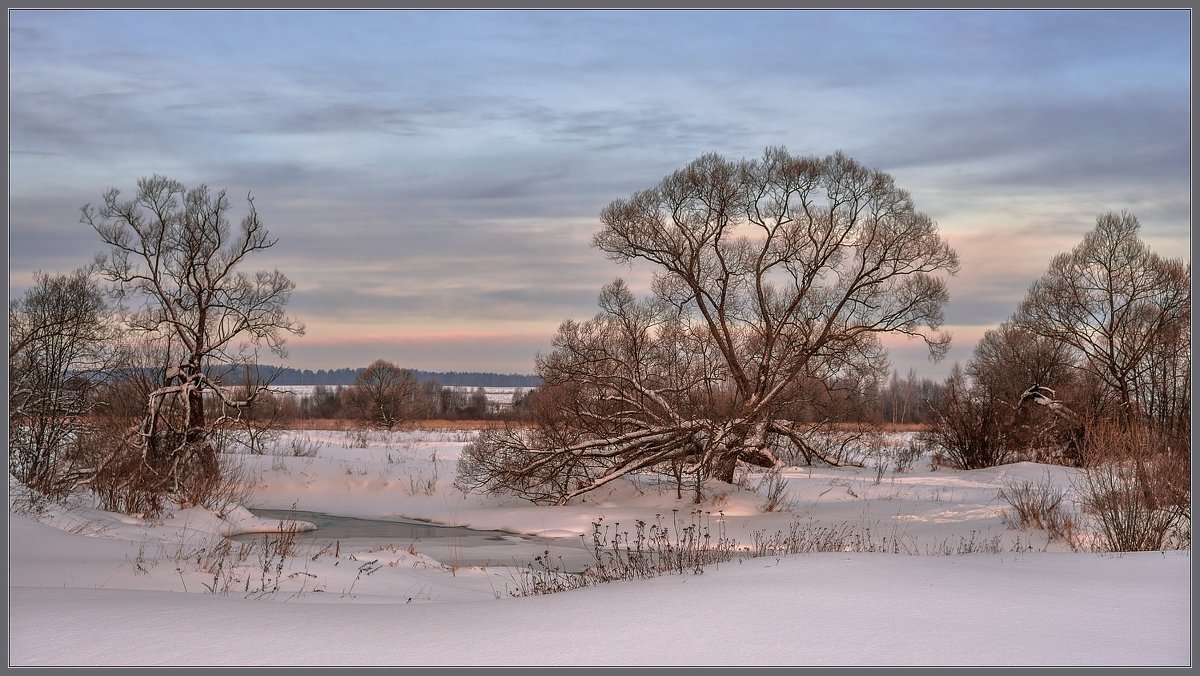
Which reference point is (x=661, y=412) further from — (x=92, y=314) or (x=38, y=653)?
(x=38, y=653)

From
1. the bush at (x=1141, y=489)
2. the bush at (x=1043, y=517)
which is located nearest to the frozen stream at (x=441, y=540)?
the bush at (x=1043, y=517)

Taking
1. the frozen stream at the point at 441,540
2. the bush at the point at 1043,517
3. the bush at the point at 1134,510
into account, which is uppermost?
the bush at the point at 1134,510

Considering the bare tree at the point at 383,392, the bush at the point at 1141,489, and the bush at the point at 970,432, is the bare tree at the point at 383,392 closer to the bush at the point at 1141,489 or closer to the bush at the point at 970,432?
the bush at the point at 970,432

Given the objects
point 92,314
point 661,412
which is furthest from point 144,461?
point 661,412

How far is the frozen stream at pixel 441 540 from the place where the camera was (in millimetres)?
17875

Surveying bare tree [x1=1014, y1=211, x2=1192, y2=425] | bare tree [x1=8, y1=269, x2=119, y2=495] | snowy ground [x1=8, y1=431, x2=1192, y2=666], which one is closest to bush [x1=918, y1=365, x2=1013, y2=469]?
bare tree [x1=1014, y1=211, x2=1192, y2=425]

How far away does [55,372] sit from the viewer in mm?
22266

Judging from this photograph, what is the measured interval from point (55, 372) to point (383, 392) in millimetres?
46416

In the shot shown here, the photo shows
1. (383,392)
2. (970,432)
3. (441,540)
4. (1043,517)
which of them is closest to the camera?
(1043,517)

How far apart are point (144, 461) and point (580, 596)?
14.8m

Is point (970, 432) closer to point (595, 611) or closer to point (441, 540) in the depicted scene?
point (441, 540)

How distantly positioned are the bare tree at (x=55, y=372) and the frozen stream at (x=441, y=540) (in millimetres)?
4317

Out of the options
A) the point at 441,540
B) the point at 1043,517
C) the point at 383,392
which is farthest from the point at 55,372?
the point at 383,392

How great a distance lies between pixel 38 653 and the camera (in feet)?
21.7
